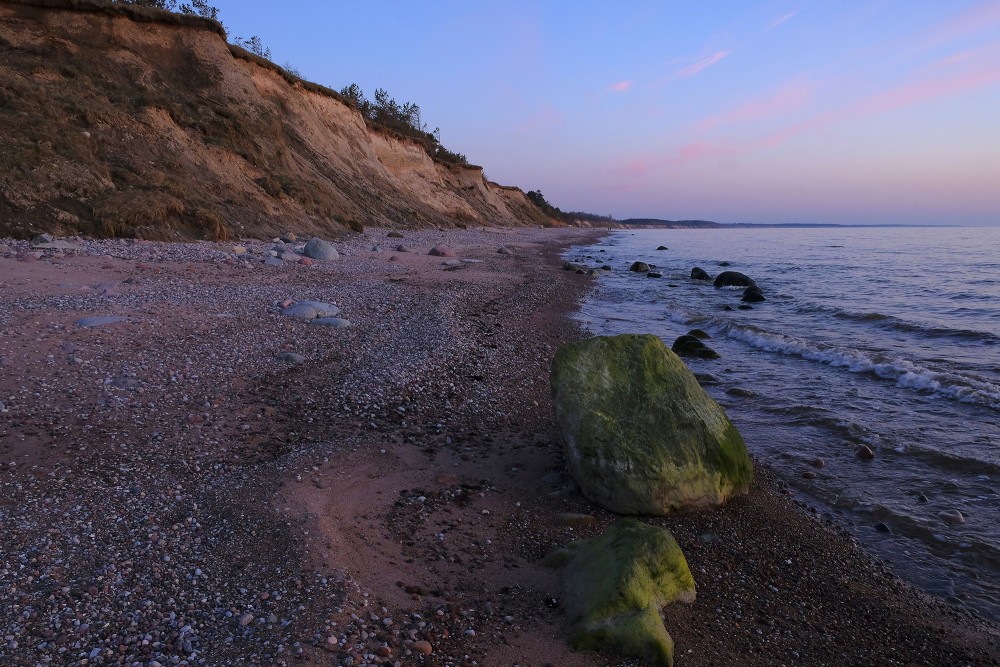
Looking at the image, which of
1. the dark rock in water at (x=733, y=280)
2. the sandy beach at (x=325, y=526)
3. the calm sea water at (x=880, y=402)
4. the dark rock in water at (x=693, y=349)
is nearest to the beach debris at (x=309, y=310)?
the sandy beach at (x=325, y=526)

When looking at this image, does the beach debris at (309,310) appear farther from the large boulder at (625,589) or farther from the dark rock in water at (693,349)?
the large boulder at (625,589)

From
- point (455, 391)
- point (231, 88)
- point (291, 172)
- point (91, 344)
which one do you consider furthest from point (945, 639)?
point (231, 88)

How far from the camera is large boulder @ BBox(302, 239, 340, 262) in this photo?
16.6 meters

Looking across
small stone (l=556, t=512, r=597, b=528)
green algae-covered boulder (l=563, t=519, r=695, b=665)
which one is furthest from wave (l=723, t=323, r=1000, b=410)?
green algae-covered boulder (l=563, t=519, r=695, b=665)

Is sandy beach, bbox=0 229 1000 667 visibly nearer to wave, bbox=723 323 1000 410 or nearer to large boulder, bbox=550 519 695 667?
large boulder, bbox=550 519 695 667

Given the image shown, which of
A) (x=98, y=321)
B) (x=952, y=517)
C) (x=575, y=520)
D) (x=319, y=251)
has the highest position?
(x=319, y=251)

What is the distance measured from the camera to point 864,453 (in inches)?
248

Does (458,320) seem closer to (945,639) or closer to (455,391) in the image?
(455,391)

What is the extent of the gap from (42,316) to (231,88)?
19535 millimetres

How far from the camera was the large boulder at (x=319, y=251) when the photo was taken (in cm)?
1665

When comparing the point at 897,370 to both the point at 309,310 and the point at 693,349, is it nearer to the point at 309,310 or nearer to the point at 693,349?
the point at 693,349

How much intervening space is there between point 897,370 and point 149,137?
2028cm

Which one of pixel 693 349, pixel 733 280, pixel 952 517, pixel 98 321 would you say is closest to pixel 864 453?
pixel 952 517

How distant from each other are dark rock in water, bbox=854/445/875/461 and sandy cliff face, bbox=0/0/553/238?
15.9m
